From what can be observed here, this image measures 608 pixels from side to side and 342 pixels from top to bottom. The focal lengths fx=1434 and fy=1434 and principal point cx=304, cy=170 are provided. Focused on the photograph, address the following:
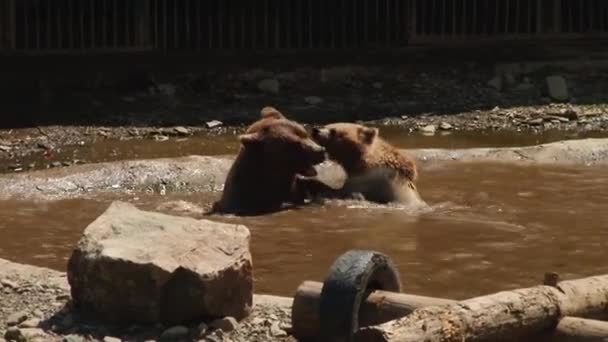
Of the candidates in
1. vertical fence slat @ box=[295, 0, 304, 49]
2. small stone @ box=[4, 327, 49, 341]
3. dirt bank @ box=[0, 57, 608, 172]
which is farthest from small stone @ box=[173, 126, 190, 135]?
small stone @ box=[4, 327, 49, 341]

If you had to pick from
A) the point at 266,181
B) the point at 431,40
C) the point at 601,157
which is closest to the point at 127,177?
the point at 266,181

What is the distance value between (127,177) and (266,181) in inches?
53.8

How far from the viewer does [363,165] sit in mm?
10766

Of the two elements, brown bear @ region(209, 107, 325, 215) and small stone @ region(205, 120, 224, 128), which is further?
small stone @ region(205, 120, 224, 128)

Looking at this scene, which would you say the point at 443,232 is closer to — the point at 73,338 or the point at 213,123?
the point at 73,338

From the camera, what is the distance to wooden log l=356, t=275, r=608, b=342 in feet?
17.9

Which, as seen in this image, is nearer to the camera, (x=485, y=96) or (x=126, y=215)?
(x=126, y=215)

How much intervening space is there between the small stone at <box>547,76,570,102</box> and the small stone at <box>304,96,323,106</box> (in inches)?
109

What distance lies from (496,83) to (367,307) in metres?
11.0

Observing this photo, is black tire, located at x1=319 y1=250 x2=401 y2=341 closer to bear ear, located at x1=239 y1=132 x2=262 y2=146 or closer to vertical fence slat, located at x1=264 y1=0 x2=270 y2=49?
bear ear, located at x1=239 y1=132 x2=262 y2=146

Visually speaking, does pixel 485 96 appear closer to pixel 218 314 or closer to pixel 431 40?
pixel 431 40

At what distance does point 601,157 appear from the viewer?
486 inches

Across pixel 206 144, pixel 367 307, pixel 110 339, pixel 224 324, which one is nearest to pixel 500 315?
pixel 367 307

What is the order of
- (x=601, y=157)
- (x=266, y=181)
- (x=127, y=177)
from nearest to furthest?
(x=266, y=181) → (x=127, y=177) → (x=601, y=157)
